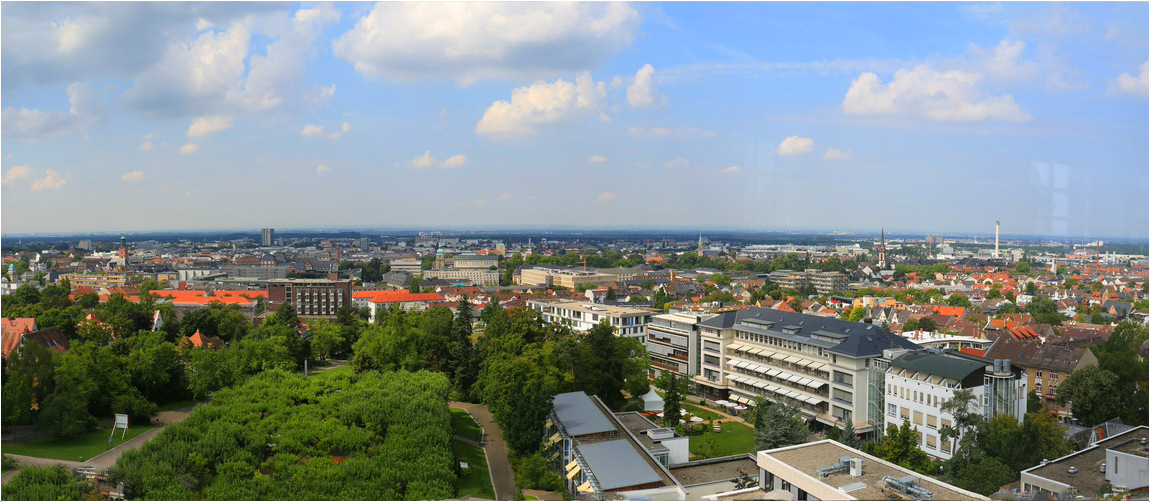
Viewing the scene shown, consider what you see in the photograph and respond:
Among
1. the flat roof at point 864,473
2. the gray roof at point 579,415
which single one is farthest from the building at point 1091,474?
the gray roof at point 579,415

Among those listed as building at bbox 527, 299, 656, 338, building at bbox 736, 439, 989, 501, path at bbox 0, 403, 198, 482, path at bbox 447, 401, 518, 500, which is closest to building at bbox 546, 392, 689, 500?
path at bbox 447, 401, 518, 500

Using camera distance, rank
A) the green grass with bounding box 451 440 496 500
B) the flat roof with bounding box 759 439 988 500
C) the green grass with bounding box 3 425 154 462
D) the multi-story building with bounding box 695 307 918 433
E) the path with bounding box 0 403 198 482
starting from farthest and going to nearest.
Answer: the multi-story building with bounding box 695 307 918 433
the green grass with bounding box 3 425 154 462
the green grass with bounding box 451 440 496 500
the path with bounding box 0 403 198 482
the flat roof with bounding box 759 439 988 500

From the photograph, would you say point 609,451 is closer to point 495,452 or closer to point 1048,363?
point 495,452

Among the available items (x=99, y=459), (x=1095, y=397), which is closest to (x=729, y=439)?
(x=1095, y=397)

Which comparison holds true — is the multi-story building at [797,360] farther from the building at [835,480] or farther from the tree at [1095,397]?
the building at [835,480]

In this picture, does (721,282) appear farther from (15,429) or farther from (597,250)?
(15,429)

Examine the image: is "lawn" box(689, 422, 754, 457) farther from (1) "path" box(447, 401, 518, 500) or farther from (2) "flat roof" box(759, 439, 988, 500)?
(2) "flat roof" box(759, 439, 988, 500)

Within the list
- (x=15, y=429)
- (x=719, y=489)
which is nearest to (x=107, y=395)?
(x=15, y=429)
